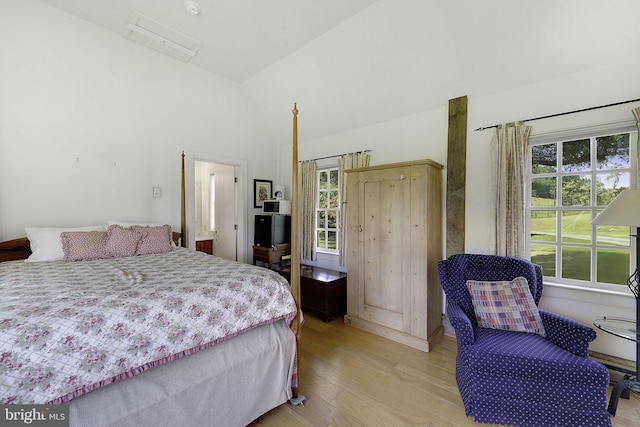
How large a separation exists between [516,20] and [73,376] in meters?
3.41

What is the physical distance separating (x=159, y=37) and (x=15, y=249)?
246cm

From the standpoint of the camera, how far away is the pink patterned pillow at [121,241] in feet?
7.86

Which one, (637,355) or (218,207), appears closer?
(637,355)

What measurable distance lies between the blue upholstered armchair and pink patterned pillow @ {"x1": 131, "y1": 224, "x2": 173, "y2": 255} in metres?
2.60

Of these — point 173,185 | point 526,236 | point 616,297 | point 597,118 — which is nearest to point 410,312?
point 526,236

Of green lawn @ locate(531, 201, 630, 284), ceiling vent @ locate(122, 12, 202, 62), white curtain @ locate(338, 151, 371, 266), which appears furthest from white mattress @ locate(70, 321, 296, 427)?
ceiling vent @ locate(122, 12, 202, 62)

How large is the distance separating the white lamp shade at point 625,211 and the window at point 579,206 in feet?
2.55

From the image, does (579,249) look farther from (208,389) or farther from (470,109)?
(208,389)

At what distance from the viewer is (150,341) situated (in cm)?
122

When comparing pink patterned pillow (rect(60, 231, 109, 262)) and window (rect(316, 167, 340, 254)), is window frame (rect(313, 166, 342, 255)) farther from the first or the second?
pink patterned pillow (rect(60, 231, 109, 262))

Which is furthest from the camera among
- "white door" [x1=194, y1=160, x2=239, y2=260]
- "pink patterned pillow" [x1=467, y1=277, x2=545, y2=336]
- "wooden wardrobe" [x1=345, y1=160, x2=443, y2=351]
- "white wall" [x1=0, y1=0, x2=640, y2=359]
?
"white door" [x1=194, y1=160, x2=239, y2=260]

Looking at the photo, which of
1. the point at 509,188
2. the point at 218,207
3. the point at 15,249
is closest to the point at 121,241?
the point at 15,249

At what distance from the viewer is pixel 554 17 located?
78.4 inches

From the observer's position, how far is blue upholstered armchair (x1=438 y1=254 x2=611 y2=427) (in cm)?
146
